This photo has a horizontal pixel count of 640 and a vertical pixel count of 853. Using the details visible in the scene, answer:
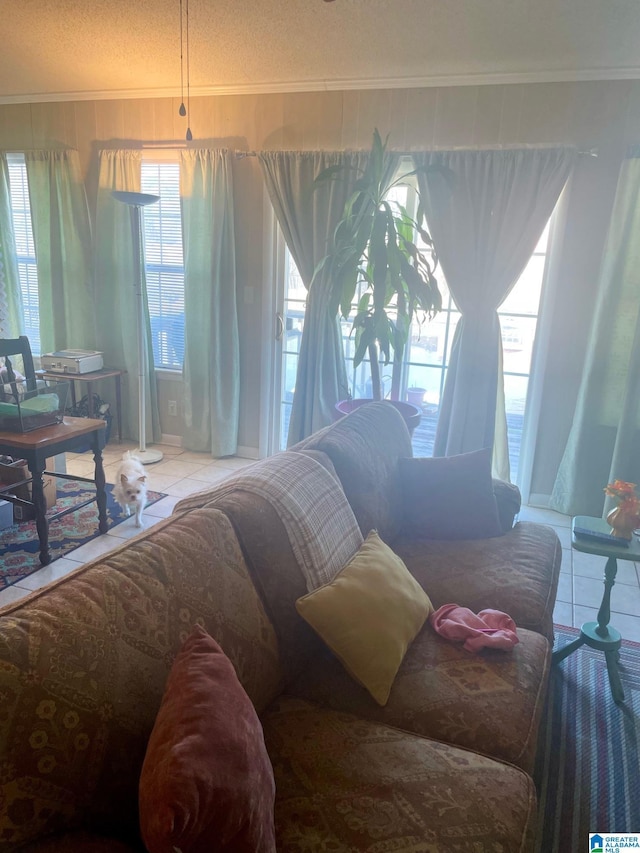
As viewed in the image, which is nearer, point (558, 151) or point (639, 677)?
point (639, 677)

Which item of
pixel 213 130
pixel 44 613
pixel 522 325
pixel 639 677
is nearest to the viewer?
pixel 44 613

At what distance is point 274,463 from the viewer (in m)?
1.93

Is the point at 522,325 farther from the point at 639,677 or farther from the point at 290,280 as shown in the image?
the point at 639,677

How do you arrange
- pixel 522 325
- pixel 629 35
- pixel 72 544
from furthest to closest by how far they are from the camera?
pixel 522 325
pixel 72 544
pixel 629 35

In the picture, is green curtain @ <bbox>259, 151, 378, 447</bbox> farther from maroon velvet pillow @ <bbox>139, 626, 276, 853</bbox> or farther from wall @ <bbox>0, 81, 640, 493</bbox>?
maroon velvet pillow @ <bbox>139, 626, 276, 853</bbox>

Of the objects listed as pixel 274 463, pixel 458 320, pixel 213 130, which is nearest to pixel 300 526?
pixel 274 463

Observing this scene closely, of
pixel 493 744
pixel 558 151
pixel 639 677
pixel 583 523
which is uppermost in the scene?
pixel 558 151

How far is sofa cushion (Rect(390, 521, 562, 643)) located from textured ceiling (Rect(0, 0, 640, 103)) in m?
2.34

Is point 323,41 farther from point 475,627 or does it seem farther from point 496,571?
point 475,627

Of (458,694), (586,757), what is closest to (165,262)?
(458,694)

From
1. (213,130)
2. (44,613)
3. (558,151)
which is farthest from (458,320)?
(44,613)

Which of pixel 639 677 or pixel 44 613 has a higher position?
pixel 44 613

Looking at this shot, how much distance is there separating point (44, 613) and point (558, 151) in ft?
11.7

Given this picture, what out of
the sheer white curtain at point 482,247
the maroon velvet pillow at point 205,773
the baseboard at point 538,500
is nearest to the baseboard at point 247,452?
the sheer white curtain at point 482,247
